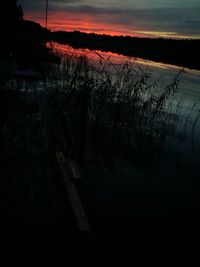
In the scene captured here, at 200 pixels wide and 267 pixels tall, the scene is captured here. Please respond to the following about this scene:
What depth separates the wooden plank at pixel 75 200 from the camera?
11.0 ft

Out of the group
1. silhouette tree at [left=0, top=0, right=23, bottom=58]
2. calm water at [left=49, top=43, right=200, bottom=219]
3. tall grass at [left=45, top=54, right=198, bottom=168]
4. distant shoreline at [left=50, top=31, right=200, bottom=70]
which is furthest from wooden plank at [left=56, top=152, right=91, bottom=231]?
distant shoreline at [left=50, top=31, right=200, bottom=70]

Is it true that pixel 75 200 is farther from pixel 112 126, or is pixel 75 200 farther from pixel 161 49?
pixel 161 49

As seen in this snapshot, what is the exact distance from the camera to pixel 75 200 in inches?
147

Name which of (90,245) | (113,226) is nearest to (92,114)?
(113,226)

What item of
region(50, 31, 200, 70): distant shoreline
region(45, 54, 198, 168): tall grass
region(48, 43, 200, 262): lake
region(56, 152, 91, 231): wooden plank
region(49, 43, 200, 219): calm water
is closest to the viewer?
region(56, 152, 91, 231): wooden plank

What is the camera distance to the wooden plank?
11.0 ft

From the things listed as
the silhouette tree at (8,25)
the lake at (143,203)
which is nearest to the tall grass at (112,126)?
the lake at (143,203)

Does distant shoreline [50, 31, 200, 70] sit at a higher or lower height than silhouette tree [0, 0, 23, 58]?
lower

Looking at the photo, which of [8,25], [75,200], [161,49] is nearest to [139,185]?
[75,200]

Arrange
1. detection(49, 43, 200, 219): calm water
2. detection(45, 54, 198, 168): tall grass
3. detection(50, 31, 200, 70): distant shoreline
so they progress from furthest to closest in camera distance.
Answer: detection(50, 31, 200, 70): distant shoreline
detection(45, 54, 198, 168): tall grass
detection(49, 43, 200, 219): calm water

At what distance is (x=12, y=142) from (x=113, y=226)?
3.22 meters

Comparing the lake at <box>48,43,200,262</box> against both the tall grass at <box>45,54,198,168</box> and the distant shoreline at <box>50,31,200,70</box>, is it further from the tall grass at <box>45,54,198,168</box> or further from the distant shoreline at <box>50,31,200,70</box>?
the distant shoreline at <box>50,31,200,70</box>

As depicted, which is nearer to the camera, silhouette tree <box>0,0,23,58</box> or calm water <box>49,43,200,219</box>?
calm water <box>49,43,200,219</box>

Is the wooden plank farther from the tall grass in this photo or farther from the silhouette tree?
the silhouette tree
